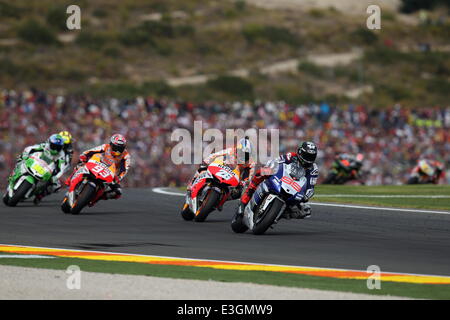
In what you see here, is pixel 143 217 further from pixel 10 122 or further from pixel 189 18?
pixel 189 18

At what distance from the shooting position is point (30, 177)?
19.0 meters

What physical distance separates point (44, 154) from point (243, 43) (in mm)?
52979

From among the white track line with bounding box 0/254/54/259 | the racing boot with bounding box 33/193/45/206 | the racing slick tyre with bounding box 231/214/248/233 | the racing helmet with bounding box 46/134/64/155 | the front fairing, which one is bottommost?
the racing boot with bounding box 33/193/45/206

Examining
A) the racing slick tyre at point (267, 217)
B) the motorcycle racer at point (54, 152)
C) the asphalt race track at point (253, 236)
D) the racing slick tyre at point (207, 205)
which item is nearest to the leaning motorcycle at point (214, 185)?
the racing slick tyre at point (207, 205)

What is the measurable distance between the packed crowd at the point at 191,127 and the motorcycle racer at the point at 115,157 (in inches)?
468

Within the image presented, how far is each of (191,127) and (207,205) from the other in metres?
23.4

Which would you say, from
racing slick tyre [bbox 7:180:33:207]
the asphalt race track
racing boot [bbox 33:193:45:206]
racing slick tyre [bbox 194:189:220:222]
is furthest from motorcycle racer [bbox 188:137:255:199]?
racing boot [bbox 33:193:45:206]

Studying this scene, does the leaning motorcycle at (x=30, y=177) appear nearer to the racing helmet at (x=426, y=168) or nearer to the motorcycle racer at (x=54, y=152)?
the motorcycle racer at (x=54, y=152)

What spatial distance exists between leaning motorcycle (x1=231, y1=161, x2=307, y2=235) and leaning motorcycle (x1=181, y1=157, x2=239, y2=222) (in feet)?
4.46

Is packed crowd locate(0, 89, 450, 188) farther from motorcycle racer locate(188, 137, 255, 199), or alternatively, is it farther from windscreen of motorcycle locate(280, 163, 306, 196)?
windscreen of motorcycle locate(280, 163, 306, 196)

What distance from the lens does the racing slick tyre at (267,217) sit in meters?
14.3

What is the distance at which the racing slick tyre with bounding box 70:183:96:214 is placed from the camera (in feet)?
57.3

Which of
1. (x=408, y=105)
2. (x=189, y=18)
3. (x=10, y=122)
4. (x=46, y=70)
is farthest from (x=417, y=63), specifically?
(x=10, y=122)
